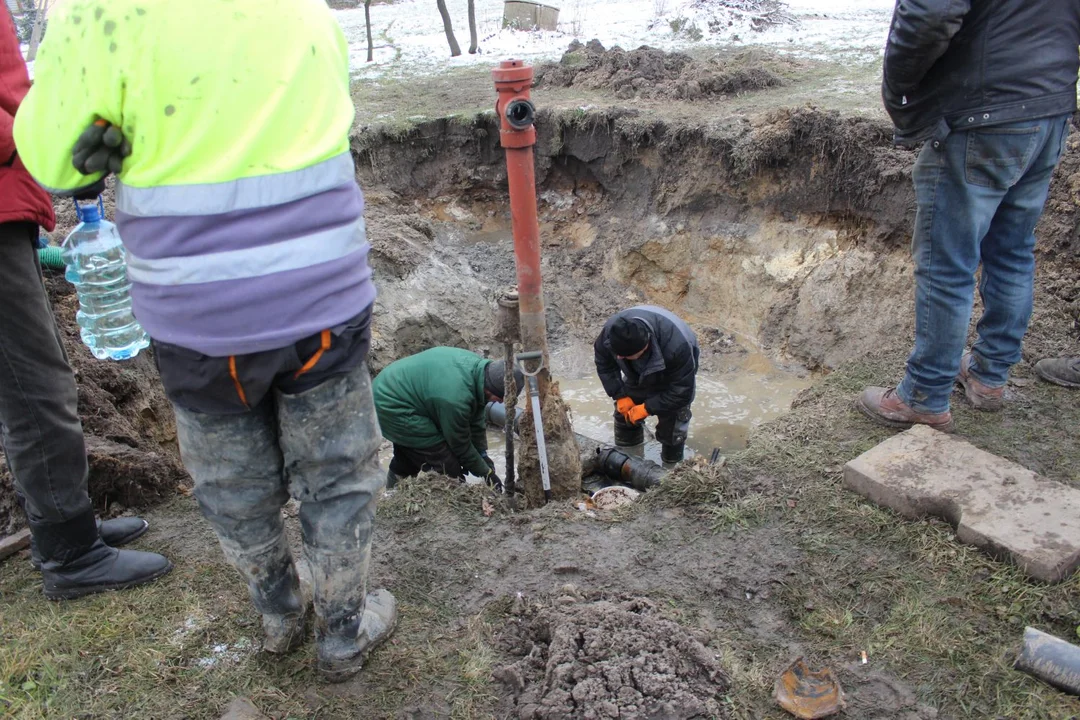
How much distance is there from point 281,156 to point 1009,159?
2.77 metres

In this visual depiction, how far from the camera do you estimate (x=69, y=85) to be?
5.04 feet

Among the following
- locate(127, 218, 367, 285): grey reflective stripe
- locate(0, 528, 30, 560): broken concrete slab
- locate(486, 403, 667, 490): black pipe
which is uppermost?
locate(127, 218, 367, 285): grey reflective stripe

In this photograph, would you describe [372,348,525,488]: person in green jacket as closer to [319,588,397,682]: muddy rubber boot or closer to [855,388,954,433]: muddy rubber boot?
[855,388,954,433]: muddy rubber boot

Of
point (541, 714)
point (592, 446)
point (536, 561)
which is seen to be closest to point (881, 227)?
point (592, 446)

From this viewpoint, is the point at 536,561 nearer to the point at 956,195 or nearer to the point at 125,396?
the point at 956,195

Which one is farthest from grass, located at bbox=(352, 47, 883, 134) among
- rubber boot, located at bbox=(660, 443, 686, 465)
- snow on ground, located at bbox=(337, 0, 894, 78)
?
rubber boot, located at bbox=(660, 443, 686, 465)

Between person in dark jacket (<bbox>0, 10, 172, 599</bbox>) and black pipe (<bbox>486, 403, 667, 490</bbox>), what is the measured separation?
8.21 ft

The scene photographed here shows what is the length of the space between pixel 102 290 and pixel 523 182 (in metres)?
1.99

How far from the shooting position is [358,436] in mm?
1984

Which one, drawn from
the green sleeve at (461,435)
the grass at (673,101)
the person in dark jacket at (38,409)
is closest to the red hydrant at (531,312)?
the green sleeve at (461,435)

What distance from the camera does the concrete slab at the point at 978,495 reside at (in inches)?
103

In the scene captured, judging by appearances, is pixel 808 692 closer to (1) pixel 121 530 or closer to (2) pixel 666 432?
(1) pixel 121 530

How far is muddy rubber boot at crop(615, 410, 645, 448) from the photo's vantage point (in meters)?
5.91

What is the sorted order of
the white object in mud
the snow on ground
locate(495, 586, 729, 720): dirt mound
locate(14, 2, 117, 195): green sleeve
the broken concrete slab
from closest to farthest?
1. locate(14, 2, 117, 195): green sleeve
2. locate(495, 586, 729, 720): dirt mound
3. the broken concrete slab
4. the white object in mud
5. the snow on ground
